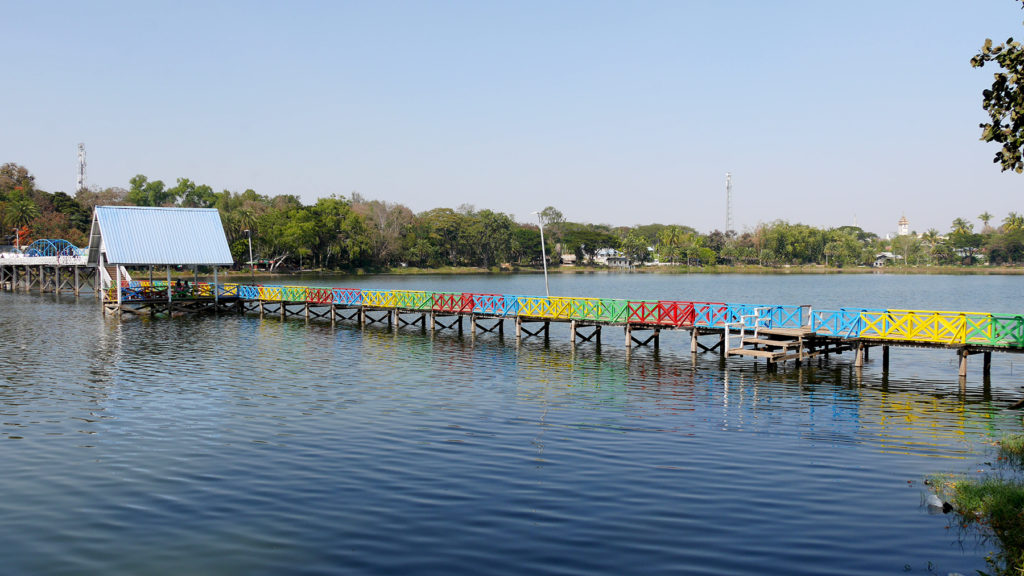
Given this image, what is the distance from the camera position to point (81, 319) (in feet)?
175

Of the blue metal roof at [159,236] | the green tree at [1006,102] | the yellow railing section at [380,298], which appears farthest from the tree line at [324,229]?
the green tree at [1006,102]

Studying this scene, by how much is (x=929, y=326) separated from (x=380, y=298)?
32904 millimetres

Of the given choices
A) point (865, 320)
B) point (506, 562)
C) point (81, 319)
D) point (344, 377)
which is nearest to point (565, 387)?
point (344, 377)

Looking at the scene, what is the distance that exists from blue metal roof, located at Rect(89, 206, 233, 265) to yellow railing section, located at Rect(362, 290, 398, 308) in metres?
14.3

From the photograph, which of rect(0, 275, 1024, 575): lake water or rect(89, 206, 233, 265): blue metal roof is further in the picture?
rect(89, 206, 233, 265): blue metal roof

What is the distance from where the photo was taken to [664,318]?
36719 mm

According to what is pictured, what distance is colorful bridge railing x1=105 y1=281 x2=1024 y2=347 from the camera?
27.8m

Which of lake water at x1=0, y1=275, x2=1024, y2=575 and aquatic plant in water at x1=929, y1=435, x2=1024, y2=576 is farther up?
aquatic plant in water at x1=929, y1=435, x2=1024, y2=576

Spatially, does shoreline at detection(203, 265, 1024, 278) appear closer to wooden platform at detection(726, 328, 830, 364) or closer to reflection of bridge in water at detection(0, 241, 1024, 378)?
reflection of bridge in water at detection(0, 241, 1024, 378)

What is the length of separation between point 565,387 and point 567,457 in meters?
9.77

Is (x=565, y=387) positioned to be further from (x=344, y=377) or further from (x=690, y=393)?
(x=344, y=377)

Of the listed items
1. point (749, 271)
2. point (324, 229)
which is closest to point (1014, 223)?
point (749, 271)

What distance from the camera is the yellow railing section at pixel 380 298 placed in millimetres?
50094

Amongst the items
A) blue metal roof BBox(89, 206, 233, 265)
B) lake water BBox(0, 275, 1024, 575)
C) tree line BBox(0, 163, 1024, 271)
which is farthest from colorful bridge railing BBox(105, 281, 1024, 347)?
tree line BBox(0, 163, 1024, 271)
